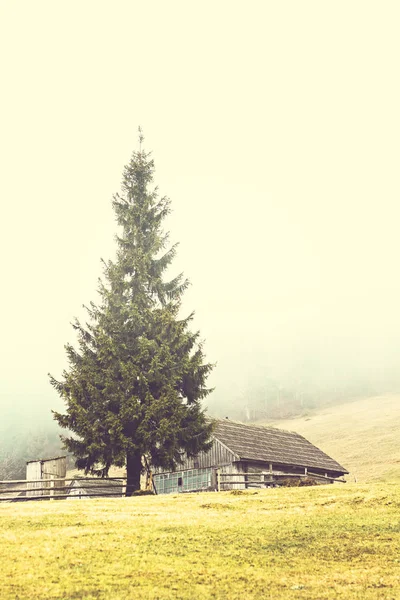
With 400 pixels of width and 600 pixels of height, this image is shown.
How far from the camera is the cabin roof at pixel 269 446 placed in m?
40.2

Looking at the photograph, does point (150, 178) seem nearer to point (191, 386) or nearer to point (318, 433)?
point (191, 386)

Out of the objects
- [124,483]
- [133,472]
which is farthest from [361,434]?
[133,472]

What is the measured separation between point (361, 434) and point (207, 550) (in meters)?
88.0

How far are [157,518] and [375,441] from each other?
77.0 m

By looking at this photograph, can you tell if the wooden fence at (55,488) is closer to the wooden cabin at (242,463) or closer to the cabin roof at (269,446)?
the wooden cabin at (242,463)

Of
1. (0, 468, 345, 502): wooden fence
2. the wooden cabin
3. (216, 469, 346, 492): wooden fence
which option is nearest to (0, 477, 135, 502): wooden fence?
(0, 468, 345, 502): wooden fence

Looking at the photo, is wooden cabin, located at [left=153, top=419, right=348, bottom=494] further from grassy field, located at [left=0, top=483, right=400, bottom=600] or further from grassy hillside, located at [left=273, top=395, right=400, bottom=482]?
grassy field, located at [left=0, top=483, right=400, bottom=600]

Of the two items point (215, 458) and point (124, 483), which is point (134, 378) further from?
point (124, 483)

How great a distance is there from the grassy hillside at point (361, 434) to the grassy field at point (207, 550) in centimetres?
4084

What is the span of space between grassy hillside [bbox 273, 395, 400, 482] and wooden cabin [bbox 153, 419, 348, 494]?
590 inches

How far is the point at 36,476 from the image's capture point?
36.0m

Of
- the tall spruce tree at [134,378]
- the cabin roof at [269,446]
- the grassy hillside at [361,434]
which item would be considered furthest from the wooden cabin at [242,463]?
the grassy hillside at [361,434]

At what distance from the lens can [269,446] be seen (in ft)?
144

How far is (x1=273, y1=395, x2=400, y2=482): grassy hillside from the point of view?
72956 mm
